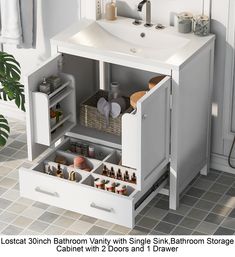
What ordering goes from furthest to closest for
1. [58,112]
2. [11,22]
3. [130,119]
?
[11,22] → [58,112] → [130,119]

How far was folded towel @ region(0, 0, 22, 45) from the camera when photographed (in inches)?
189

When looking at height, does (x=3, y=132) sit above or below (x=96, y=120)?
below

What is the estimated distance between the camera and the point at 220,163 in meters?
4.68

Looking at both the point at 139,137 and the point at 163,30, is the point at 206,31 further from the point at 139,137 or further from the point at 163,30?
the point at 139,137

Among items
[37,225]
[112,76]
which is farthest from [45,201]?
[112,76]

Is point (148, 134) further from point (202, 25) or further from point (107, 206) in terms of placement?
point (202, 25)

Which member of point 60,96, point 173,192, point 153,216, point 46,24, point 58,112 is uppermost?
point 46,24

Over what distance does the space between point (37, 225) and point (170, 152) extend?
756 millimetres

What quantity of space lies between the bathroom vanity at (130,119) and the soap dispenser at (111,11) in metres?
0.03

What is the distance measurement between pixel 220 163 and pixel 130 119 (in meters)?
0.92

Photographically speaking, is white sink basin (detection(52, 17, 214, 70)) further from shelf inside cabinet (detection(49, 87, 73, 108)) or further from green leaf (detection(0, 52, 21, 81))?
green leaf (detection(0, 52, 21, 81))

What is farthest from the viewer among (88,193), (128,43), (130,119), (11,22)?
(11,22)

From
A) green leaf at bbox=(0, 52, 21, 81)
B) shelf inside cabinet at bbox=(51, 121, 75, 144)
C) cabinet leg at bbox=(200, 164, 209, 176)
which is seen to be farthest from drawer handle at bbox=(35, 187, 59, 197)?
cabinet leg at bbox=(200, 164, 209, 176)

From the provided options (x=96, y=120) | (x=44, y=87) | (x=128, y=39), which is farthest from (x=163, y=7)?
(x=44, y=87)
